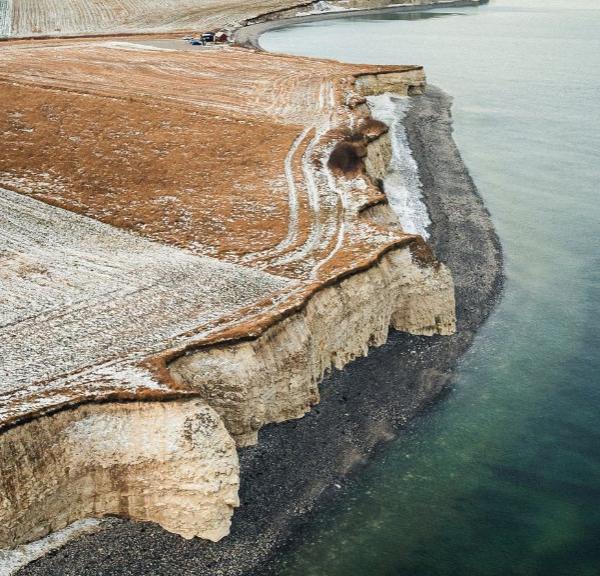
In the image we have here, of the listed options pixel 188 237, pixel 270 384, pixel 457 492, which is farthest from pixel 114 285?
pixel 457 492

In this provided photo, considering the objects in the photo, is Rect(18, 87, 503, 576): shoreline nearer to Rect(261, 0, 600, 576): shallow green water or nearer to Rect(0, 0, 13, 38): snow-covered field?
Rect(261, 0, 600, 576): shallow green water

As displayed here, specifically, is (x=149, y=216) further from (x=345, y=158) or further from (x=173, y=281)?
(x=345, y=158)

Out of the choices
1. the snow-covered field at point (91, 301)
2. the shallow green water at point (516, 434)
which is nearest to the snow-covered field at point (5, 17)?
the shallow green water at point (516, 434)

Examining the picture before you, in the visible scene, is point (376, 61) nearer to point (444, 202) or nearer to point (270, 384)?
point (444, 202)

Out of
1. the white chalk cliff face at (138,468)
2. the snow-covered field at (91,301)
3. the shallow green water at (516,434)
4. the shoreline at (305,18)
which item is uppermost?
the shoreline at (305,18)

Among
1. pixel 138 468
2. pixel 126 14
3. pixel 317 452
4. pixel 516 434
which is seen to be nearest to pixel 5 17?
pixel 126 14

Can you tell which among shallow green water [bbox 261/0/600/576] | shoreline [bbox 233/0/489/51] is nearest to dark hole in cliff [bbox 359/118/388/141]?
shallow green water [bbox 261/0/600/576]

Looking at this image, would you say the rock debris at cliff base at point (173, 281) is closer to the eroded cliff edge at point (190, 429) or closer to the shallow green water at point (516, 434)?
the eroded cliff edge at point (190, 429)
